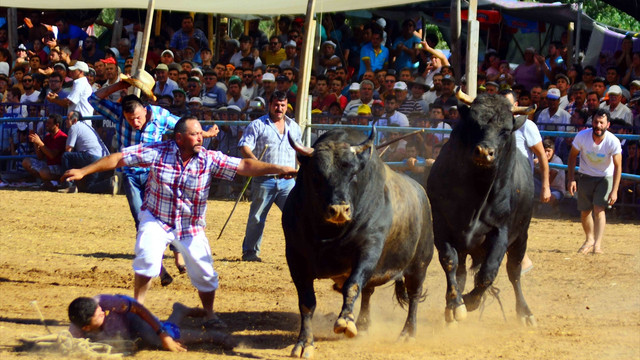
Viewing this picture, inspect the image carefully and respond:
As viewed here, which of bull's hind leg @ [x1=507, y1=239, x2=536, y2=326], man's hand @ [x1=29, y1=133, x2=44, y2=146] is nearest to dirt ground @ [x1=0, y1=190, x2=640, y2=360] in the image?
bull's hind leg @ [x1=507, y1=239, x2=536, y2=326]

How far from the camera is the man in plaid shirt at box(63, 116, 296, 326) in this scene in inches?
266

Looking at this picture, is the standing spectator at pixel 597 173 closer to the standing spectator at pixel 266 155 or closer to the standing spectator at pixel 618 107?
the standing spectator at pixel 618 107

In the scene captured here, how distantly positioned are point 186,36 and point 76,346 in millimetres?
15110

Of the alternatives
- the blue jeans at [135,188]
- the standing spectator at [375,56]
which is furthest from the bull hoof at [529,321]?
the standing spectator at [375,56]

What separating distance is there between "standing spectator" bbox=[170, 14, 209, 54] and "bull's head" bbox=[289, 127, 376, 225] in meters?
14.3

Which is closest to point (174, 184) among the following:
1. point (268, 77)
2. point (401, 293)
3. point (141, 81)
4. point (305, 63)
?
point (401, 293)

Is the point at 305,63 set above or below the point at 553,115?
above

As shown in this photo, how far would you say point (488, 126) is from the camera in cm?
727

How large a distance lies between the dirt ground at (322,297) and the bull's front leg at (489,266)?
27 centimetres

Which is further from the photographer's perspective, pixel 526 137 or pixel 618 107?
pixel 618 107

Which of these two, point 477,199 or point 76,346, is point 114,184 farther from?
point 76,346

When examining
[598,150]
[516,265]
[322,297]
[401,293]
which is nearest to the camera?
[401,293]

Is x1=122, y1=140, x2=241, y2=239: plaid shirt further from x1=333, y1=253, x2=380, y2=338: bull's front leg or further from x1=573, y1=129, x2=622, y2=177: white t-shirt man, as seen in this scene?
x1=573, y1=129, x2=622, y2=177: white t-shirt man

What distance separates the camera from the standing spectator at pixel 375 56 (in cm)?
1734
